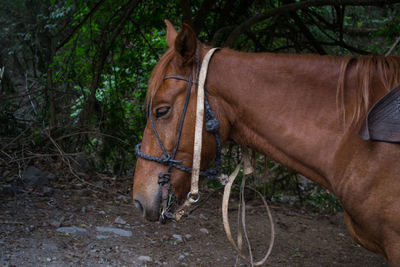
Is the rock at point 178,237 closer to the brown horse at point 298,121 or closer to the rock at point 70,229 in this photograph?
the rock at point 70,229

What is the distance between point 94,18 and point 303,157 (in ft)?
14.7

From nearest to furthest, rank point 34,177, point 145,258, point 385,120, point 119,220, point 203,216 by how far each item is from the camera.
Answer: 1. point 385,120
2. point 145,258
3. point 119,220
4. point 34,177
5. point 203,216

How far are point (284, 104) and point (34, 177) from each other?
11.8 feet

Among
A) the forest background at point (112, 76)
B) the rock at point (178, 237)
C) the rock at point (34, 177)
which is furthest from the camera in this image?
the forest background at point (112, 76)

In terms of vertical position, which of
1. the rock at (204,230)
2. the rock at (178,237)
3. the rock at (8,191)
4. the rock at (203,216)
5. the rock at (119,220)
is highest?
the rock at (8,191)

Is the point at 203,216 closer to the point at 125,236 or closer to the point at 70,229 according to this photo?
the point at 125,236

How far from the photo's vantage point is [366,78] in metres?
1.85

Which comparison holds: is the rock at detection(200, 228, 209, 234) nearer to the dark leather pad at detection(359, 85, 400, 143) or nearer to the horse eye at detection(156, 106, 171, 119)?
the horse eye at detection(156, 106, 171, 119)

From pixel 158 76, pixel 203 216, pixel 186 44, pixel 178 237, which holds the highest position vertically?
pixel 186 44

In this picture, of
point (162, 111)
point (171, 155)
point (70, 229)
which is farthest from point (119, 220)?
point (162, 111)

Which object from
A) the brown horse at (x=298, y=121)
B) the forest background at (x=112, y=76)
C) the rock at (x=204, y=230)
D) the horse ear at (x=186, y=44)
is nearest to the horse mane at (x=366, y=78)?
the brown horse at (x=298, y=121)

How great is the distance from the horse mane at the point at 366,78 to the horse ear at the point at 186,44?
2.88ft

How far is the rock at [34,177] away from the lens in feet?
14.0

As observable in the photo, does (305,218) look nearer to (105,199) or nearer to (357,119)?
(105,199)
